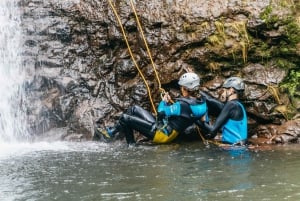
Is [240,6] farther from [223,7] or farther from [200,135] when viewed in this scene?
[200,135]

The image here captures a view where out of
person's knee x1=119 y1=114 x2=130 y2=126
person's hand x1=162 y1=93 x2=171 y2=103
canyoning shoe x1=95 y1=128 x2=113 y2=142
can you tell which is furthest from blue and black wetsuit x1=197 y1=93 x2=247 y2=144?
canyoning shoe x1=95 y1=128 x2=113 y2=142

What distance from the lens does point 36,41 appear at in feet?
39.8

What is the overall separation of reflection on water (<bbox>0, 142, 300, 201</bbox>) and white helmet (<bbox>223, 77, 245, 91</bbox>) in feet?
4.08

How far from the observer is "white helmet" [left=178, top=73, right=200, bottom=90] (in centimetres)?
1028

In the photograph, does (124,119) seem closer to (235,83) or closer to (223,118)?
(223,118)

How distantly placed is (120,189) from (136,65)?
15.6 ft

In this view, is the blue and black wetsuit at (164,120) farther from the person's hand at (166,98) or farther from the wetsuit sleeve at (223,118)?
the wetsuit sleeve at (223,118)

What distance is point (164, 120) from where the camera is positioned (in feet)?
34.6

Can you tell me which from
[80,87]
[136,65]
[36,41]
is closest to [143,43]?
[136,65]

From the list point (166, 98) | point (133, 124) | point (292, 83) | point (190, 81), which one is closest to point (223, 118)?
point (190, 81)

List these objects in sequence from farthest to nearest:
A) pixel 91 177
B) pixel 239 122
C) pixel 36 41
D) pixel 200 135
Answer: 1. pixel 36 41
2. pixel 200 135
3. pixel 239 122
4. pixel 91 177

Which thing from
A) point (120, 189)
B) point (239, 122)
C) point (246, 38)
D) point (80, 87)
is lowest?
point (120, 189)

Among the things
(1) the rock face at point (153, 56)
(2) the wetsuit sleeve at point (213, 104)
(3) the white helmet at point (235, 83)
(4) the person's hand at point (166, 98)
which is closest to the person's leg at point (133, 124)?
(4) the person's hand at point (166, 98)

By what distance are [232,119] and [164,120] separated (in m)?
1.30
